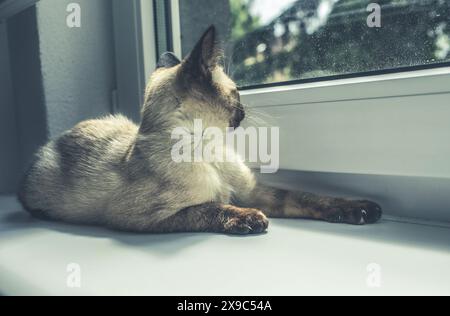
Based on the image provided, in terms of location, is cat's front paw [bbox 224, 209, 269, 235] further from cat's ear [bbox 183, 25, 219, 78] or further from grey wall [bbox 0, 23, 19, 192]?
grey wall [bbox 0, 23, 19, 192]

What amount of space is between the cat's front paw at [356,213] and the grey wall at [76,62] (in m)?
0.85

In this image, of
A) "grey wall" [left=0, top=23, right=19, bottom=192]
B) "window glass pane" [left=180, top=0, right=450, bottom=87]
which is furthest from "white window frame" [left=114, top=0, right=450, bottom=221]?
"grey wall" [left=0, top=23, right=19, bottom=192]

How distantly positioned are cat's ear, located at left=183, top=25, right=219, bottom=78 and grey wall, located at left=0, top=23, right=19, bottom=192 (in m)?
0.73

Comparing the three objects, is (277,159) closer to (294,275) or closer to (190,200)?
(190,200)

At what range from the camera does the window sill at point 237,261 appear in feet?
1.64

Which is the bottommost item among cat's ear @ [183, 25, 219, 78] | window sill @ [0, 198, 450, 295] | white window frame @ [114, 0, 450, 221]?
window sill @ [0, 198, 450, 295]

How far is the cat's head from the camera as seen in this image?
0.87 m

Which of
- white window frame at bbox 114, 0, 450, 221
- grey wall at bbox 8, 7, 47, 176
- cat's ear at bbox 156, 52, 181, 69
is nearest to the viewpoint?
white window frame at bbox 114, 0, 450, 221

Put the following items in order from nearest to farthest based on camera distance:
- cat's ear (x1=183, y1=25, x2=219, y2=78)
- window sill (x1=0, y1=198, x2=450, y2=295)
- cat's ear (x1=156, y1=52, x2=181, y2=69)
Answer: window sill (x1=0, y1=198, x2=450, y2=295), cat's ear (x1=183, y1=25, x2=219, y2=78), cat's ear (x1=156, y1=52, x2=181, y2=69)

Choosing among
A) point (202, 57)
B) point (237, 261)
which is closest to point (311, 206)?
point (237, 261)

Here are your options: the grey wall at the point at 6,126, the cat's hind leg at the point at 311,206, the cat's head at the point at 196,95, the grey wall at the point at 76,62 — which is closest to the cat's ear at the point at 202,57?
the cat's head at the point at 196,95

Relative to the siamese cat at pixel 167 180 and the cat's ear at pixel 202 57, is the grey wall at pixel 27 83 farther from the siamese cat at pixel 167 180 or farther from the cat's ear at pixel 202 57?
the cat's ear at pixel 202 57

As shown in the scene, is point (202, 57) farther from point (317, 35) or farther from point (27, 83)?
point (27, 83)

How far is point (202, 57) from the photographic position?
2.81ft
